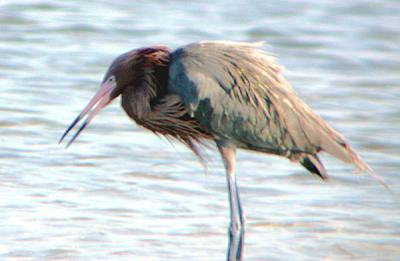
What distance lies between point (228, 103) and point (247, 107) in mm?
134

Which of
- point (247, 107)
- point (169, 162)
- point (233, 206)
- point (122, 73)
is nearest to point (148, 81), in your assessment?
point (122, 73)

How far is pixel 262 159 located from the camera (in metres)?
9.20

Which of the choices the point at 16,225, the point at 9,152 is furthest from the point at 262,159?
the point at 16,225

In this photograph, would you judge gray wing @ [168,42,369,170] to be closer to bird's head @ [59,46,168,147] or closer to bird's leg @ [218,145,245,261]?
bird's leg @ [218,145,245,261]

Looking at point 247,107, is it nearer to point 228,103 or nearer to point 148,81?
point 228,103

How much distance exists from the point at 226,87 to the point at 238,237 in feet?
3.19

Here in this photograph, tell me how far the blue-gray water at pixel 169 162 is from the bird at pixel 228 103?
520mm

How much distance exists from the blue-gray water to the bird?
52cm

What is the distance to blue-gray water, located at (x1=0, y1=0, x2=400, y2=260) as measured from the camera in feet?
23.1

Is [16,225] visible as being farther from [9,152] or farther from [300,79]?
[300,79]

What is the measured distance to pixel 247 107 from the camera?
22.9ft

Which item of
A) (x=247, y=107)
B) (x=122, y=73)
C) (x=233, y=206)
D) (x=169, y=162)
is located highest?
(x=122, y=73)

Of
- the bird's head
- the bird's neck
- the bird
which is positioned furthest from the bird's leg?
the bird's head

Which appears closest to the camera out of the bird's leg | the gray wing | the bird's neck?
the gray wing
